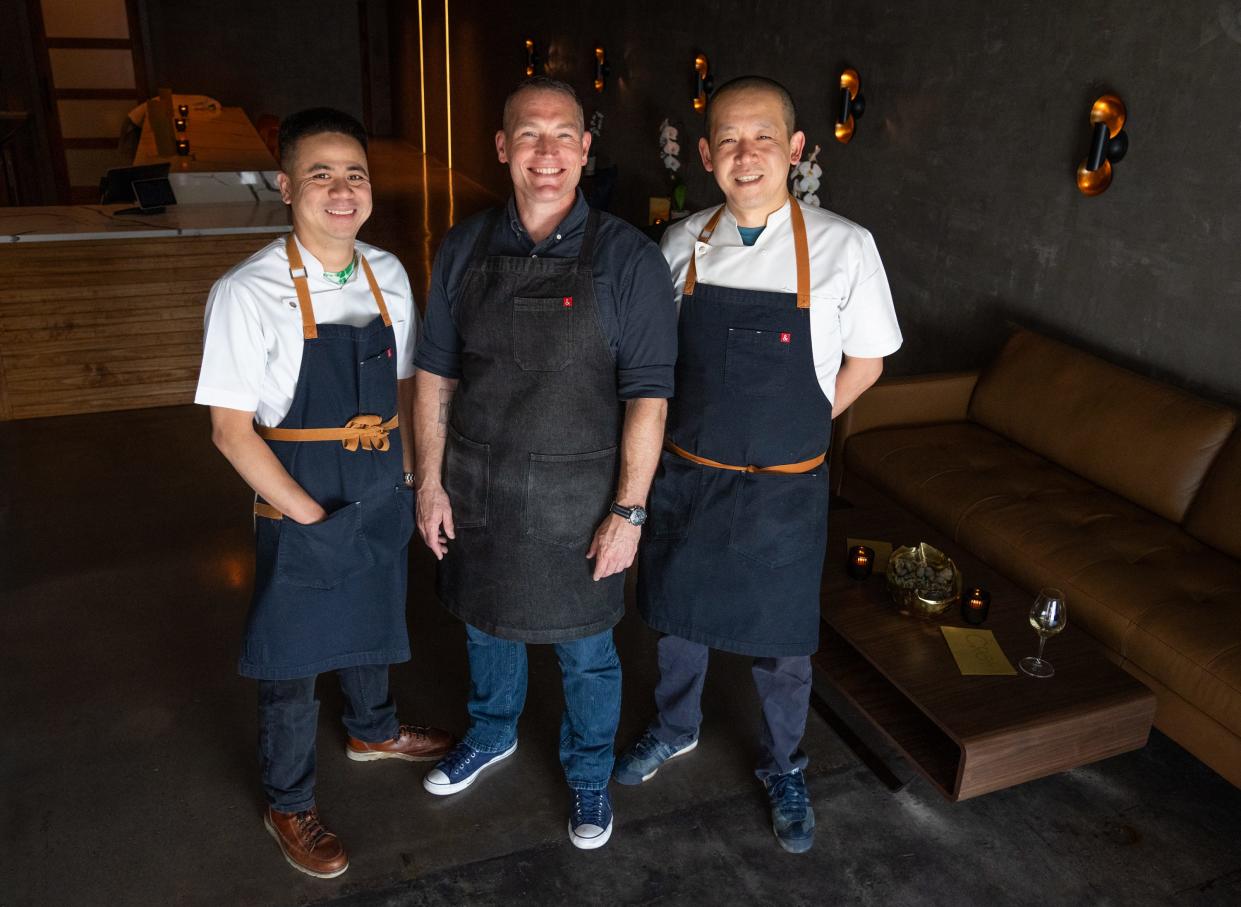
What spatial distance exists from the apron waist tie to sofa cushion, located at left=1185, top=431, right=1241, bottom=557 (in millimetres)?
2558

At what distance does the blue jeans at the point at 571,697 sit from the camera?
2.36 metres

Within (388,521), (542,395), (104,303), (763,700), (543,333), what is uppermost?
(543,333)

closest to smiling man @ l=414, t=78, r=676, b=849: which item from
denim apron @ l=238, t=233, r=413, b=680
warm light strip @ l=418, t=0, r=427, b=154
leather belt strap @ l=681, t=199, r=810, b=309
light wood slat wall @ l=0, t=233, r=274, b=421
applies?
denim apron @ l=238, t=233, r=413, b=680

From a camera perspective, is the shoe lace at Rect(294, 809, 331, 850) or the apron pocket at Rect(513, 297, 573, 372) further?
the shoe lace at Rect(294, 809, 331, 850)

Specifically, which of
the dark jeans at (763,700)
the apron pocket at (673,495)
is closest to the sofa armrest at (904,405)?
the dark jeans at (763,700)

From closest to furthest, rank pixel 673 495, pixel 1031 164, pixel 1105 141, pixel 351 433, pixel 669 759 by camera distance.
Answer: pixel 351 433 → pixel 673 495 → pixel 669 759 → pixel 1105 141 → pixel 1031 164

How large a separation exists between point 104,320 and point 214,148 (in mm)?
3188

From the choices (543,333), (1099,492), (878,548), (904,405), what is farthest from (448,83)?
(543,333)

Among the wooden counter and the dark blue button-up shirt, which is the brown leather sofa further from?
the wooden counter

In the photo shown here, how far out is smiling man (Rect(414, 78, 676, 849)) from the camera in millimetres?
2039

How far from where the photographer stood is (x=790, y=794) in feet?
8.18

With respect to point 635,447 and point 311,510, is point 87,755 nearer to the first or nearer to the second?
point 311,510

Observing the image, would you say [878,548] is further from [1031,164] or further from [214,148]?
[214,148]

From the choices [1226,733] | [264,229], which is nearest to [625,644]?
[1226,733]
